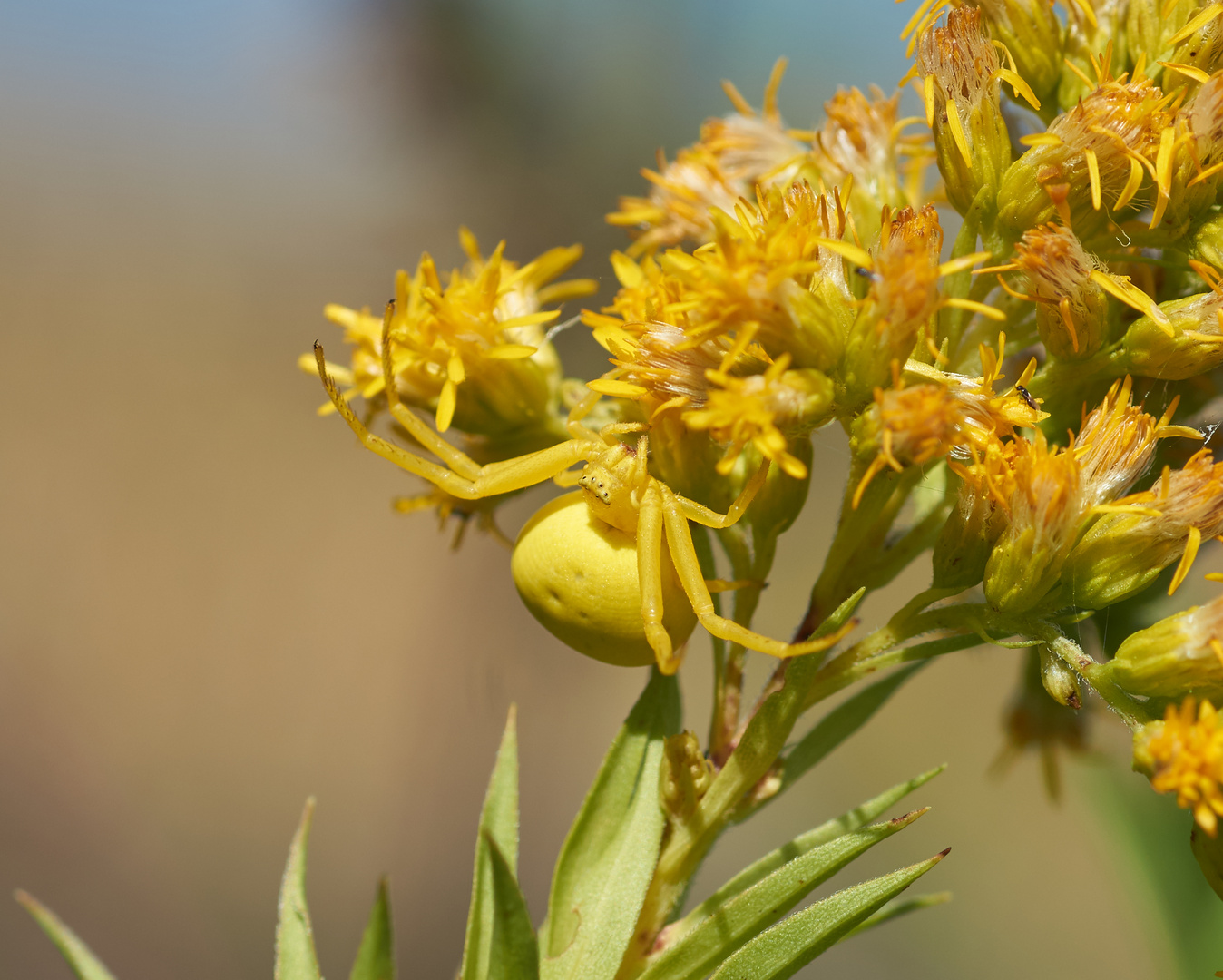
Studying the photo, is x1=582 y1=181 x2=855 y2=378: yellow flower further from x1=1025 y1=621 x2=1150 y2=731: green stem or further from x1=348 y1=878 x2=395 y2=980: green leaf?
x1=348 y1=878 x2=395 y2=980: green leaf

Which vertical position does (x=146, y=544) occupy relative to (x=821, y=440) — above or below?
below

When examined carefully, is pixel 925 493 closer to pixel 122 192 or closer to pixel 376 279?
pixel 376 279

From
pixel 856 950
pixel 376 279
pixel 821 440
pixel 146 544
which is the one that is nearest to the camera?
pixel 821 440

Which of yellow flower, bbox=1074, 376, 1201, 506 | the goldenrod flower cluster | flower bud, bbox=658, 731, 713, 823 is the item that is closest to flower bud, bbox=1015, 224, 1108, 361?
the goldenrod flower cluster

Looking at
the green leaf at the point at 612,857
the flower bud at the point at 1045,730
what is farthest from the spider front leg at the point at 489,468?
the flower bud at the point at 1045,730

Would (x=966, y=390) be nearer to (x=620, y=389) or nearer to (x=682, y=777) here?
(x=620, y=389)

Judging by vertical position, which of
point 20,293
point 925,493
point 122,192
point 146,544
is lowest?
point 146,544

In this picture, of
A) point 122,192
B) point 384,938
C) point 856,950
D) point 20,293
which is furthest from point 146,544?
point 384,938
